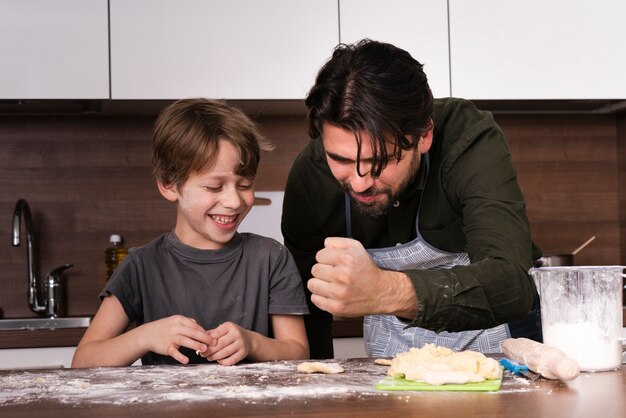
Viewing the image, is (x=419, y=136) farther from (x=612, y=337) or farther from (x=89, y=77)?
(x=89, y=77)

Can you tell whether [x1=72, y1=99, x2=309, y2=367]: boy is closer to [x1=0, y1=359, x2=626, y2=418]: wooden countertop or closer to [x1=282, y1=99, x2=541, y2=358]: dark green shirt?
[x1=282, y1=99, x2=541, y2=358]: dark green shirt

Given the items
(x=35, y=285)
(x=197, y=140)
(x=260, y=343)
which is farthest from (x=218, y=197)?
(x=35, y=285)

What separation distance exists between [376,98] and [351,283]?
0.39 metres

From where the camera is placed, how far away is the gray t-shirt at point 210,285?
1529 mm

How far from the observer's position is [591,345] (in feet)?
3.57

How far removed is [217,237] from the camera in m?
1.51

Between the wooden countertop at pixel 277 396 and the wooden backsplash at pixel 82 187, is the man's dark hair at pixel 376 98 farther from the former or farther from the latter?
the wooden backsplash at pixel 82 187

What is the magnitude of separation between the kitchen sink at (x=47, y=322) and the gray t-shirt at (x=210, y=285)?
897 millimetres

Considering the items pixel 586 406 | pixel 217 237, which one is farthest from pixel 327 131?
pixel 586 406

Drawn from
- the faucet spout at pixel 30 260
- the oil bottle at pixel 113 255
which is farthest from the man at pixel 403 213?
the faucet spout at pixel 30 260

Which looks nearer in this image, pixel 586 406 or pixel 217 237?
pixel 586 406

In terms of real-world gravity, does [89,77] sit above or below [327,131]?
above

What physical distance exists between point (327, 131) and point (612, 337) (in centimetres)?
54

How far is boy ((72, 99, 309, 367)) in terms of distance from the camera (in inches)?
58.1
